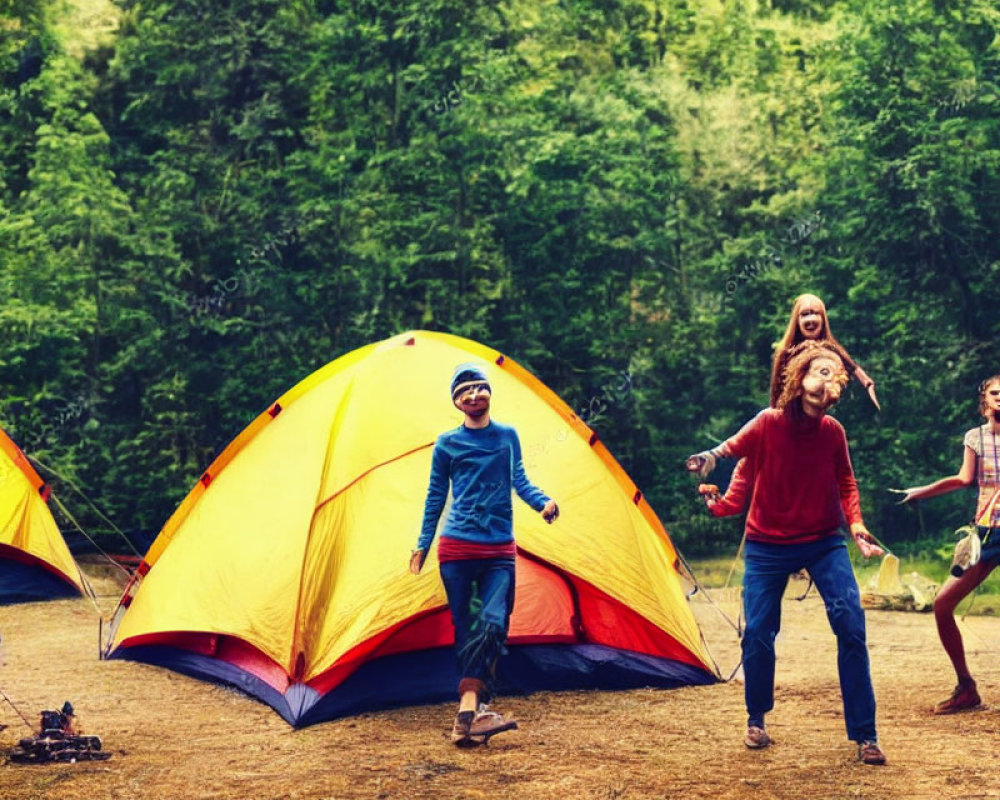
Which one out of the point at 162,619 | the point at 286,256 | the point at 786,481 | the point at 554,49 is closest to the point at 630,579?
the point at 786,481

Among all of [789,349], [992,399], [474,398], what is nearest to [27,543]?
[474,398]

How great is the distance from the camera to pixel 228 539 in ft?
26.9

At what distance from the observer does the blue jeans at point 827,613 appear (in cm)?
558

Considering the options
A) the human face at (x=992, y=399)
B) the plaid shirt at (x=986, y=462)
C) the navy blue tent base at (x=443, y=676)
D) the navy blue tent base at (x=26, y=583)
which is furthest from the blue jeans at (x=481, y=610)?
the navy blue tent base at (x=26, y=583)

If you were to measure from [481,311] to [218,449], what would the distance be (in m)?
4.33

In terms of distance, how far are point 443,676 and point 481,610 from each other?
1.31 meters

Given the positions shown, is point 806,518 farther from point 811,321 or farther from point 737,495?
point 811,321

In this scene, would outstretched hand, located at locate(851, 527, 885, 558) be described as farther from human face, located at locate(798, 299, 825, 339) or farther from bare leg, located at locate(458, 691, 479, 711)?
bare leg, located at locate(458, 691, 479, 711)

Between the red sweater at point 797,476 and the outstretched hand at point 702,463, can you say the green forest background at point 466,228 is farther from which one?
the outstretched hand at point 702,463

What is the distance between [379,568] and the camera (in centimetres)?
735

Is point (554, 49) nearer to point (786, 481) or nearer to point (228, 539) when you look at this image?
A: point (228, 539)

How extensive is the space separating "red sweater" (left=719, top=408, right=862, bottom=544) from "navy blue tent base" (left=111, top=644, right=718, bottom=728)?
2.26 meters

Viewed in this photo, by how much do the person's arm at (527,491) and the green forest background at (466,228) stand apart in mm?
11343

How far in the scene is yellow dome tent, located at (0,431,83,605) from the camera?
37.7 ft
